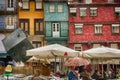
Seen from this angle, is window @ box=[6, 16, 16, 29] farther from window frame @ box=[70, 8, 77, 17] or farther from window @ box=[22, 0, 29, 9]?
window frame @ box=[70, 8, 77, 17]

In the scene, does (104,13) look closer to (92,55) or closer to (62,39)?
(62,39)

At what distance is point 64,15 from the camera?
2023 inches

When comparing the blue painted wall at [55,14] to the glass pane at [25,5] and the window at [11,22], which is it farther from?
the window at [11,22]

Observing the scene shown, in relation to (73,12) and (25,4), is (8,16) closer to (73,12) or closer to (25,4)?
(25,4)

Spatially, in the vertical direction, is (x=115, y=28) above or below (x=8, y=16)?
below

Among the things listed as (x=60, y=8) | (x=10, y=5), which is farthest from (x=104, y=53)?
(x=10, y=5)

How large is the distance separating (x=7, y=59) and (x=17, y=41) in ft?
67.1

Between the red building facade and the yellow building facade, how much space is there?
13.0ft

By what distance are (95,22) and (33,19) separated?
828 centimetres

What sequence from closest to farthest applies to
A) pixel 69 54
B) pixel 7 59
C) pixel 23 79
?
1. pixel 23 79
2. pixel 69 54
3. pixel 7 59

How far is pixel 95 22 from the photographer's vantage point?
5125cm

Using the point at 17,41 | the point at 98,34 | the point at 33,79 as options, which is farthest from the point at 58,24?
the point at 33,79

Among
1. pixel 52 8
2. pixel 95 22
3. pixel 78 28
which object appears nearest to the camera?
pixel 78 28

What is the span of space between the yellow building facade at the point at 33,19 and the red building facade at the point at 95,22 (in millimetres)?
3953
